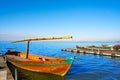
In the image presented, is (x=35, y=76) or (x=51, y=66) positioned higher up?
(x=51, y=66)

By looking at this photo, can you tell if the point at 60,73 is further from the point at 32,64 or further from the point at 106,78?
the point at 106,78

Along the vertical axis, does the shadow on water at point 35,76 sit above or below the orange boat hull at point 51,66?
below

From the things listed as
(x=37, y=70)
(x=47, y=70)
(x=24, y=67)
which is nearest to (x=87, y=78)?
(x=47, y=70)

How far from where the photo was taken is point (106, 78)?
2094cm

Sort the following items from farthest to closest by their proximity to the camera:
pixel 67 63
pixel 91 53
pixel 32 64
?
pixel 91 53 → pixel 32 64 → pixel 67 63

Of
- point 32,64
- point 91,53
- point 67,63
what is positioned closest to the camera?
point 67,63

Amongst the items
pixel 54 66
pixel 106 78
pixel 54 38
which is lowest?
pixel 106 78

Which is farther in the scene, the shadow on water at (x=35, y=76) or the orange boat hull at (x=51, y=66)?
the shadow on water at (x=35, y=76)

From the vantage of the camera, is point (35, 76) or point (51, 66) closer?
point (51, 66)

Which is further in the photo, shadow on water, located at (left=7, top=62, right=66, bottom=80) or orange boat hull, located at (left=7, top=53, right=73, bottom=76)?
shadow on water, located at (left=7, top=62, right=66, bottom=80)

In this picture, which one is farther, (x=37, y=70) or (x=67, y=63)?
(x=37, y=70)

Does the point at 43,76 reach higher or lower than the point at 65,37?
lower

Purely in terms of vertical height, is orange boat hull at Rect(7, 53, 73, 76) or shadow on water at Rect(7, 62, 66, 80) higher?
orange boat hull at Rect(7, 53, 73, 76)

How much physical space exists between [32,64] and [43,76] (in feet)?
7.20
